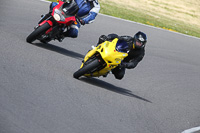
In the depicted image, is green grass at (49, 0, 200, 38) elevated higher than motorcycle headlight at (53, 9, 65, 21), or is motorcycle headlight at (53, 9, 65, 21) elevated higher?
motorcycle headlight at (53, 9, 65, 21)

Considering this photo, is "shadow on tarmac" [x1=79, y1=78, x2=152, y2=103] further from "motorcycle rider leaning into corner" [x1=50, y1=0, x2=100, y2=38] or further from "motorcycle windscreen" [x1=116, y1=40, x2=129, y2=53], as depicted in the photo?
"motorcycle rider leaning into corner" [x1=50, y1=0, x2=100, y2=38]

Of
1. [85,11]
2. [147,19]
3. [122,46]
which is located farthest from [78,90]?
[147,19]

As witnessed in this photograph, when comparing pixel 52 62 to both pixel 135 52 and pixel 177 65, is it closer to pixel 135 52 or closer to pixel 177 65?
pixel 135 52

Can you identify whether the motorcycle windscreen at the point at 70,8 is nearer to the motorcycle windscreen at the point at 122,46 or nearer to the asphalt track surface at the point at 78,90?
the asphalt track surface at the point at 78,90

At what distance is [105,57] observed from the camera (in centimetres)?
814

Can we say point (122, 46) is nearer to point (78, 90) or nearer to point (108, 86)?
point (108, 86)

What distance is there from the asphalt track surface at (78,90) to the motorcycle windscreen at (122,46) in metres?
0.86

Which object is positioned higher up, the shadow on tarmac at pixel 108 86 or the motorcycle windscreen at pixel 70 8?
the motorcycle windscreen at pixel 70 8

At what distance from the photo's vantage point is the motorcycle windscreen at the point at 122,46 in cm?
835

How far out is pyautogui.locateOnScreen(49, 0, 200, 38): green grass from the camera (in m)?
19.8

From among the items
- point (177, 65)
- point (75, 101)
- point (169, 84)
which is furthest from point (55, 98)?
point (177, 65)

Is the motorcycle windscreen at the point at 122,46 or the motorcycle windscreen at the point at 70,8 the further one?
the motorcycle windscreen at the point at 70,8

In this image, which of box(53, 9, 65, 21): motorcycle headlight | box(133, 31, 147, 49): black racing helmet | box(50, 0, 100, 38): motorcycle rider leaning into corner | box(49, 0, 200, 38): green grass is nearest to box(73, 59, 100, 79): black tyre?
box(133, 31, 147, 49): black racing helmet

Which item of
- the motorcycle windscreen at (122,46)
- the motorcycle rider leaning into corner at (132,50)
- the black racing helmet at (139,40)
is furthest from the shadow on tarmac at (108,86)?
the black racing helmet at (139,40)
